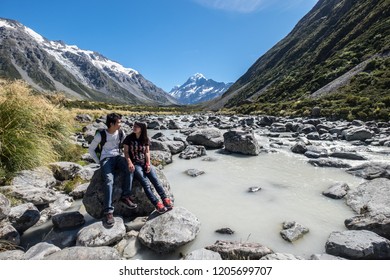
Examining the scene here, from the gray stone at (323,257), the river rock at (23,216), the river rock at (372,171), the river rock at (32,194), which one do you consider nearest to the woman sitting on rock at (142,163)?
the river rock at (23,216)

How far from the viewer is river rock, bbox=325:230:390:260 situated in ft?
17.1

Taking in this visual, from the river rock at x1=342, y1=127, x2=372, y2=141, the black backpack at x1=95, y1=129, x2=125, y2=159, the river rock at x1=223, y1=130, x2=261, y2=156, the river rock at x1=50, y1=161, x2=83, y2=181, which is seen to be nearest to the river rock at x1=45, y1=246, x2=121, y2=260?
the black backpack at x1=95, y1=129, x2=125, y2=159

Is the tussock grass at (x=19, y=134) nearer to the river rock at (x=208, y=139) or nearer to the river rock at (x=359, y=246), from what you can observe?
the river rock at (x=359, y=246)

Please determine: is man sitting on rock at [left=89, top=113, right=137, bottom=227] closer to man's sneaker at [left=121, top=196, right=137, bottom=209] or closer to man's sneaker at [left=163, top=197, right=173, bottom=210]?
man's sneaker at [left=121, top=196, right=137, bottom=209]

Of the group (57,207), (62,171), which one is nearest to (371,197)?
(57,207)

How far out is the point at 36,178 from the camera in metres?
9.11

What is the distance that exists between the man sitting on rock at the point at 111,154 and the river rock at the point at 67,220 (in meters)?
1.06

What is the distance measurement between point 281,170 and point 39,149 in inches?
398

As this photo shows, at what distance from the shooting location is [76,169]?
1128 centimetres

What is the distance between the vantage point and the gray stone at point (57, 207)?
25.3 ft

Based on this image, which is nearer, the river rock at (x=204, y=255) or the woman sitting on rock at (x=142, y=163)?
the river rock at (x=204, y=255)

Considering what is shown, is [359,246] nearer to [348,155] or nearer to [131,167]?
[131,167]

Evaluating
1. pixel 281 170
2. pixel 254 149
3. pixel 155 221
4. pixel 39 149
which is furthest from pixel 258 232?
pixel 254 149

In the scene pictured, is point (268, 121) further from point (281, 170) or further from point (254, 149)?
point (281, 170)
